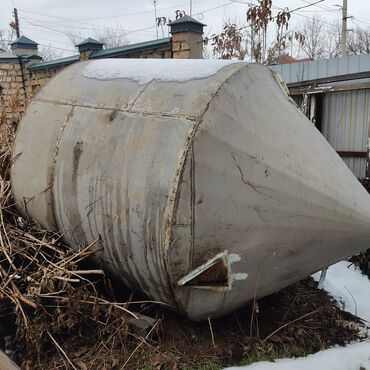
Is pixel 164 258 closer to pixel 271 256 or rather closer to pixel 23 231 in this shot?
pixel 271 256

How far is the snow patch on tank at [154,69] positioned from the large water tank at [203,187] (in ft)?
0.04

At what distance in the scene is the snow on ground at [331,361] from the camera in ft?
8.41

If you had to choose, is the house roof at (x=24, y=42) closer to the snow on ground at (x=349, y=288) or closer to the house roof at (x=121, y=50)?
the house roof at (x=121, y=50)

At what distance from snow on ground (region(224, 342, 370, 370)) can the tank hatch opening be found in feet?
1.78

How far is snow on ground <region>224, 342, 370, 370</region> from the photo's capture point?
256 cm

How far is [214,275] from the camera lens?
2.36m

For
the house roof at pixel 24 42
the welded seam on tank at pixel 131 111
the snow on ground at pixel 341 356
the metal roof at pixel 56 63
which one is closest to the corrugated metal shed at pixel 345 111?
the snow on ground at pixel 341 356

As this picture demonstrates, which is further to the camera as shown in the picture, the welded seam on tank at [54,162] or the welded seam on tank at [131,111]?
the welded seam on tank at [54,162]

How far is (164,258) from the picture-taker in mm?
2289

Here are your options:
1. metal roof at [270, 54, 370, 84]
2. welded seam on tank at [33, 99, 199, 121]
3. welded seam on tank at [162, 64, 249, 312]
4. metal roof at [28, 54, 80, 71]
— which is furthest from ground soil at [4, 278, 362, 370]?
metal roof at [28, 54, 80, 71]

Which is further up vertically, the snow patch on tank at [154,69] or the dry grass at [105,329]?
the snow patch on tank at [154,69]

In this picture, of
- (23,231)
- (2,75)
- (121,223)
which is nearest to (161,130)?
(121,223)

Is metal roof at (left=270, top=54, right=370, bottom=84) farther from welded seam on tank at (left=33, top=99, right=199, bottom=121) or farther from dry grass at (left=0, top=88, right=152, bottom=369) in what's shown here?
dry grass at (left=0, top=88, right=152, bottom=369)

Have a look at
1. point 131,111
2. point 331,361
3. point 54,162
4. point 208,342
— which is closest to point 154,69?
point 131,111
